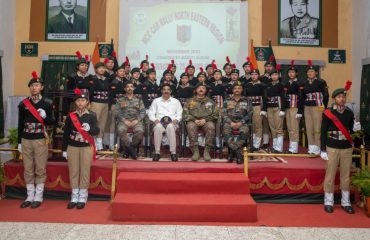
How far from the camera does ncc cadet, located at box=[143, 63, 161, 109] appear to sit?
269 inches

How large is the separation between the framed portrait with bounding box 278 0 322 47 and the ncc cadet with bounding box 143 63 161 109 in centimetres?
436

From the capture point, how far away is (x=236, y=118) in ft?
19.8

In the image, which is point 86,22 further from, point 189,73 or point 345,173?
point 345,173

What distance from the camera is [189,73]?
7355 mm

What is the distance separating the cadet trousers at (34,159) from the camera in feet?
16.6

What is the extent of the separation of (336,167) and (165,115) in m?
2.79

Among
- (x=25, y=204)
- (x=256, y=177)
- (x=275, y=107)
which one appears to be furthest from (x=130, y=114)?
(x=275, y=107)

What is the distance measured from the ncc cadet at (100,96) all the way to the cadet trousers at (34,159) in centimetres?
146

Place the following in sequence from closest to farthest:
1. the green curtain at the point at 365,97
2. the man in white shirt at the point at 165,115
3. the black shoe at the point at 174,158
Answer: the black shoe at the point at 174,158 → the man in white shirt at the point at 165,115 → the green curtain at the point at 365,97

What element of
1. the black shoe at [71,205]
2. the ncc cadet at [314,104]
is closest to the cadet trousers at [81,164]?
the black shoe at [71,205]

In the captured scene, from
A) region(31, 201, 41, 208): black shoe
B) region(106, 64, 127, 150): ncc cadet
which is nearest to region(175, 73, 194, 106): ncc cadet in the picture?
region(106, 64, 127, 150): ncc cadet

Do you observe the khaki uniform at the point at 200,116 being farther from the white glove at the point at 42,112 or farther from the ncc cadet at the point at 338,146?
the white glove at the point at 42,112

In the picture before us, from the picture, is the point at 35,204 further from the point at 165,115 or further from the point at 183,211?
the point at 165,115

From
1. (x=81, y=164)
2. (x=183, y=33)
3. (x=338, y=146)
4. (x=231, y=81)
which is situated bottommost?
(x=81, y=164)
